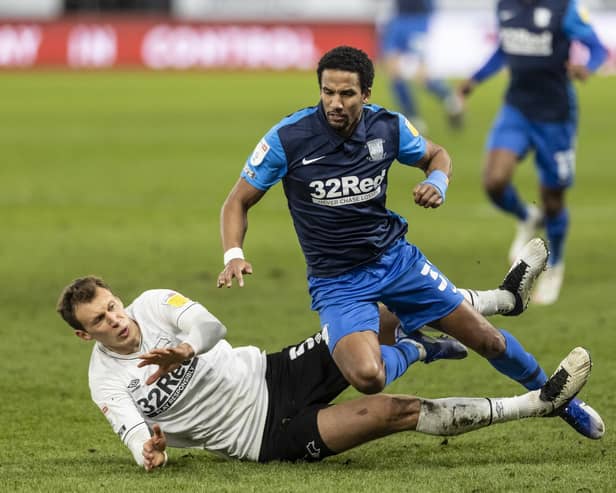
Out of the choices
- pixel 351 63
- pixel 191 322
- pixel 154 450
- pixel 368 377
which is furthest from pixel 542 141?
pixel 154 450

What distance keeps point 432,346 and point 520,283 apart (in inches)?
27.9

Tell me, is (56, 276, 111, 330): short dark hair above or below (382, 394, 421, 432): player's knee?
above

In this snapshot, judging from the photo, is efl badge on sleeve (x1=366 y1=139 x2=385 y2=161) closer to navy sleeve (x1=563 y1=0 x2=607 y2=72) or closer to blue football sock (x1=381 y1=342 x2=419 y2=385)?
blue football sock (x1=381 y1=342 x2=419 y2=385)

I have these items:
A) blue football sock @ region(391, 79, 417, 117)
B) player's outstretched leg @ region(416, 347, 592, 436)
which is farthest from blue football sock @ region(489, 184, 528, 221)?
blue football sock @ region(391, 79, 417, 117)

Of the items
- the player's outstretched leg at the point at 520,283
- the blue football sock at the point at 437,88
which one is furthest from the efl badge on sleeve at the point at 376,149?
the blue football sock at the point at 437,88

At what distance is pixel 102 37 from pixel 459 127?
1541 centimetres

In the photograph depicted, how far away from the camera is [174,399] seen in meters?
6.18

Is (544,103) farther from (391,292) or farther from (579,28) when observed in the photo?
(391,292)

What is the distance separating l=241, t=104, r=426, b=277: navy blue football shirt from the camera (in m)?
6.49

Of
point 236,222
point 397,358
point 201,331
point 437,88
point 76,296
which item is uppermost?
point 236,222

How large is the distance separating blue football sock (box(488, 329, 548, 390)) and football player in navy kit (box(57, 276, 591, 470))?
0.37 m

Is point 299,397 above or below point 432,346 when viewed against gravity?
below

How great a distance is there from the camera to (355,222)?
6586 millimetres

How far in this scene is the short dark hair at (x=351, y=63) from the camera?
630 centimetres
